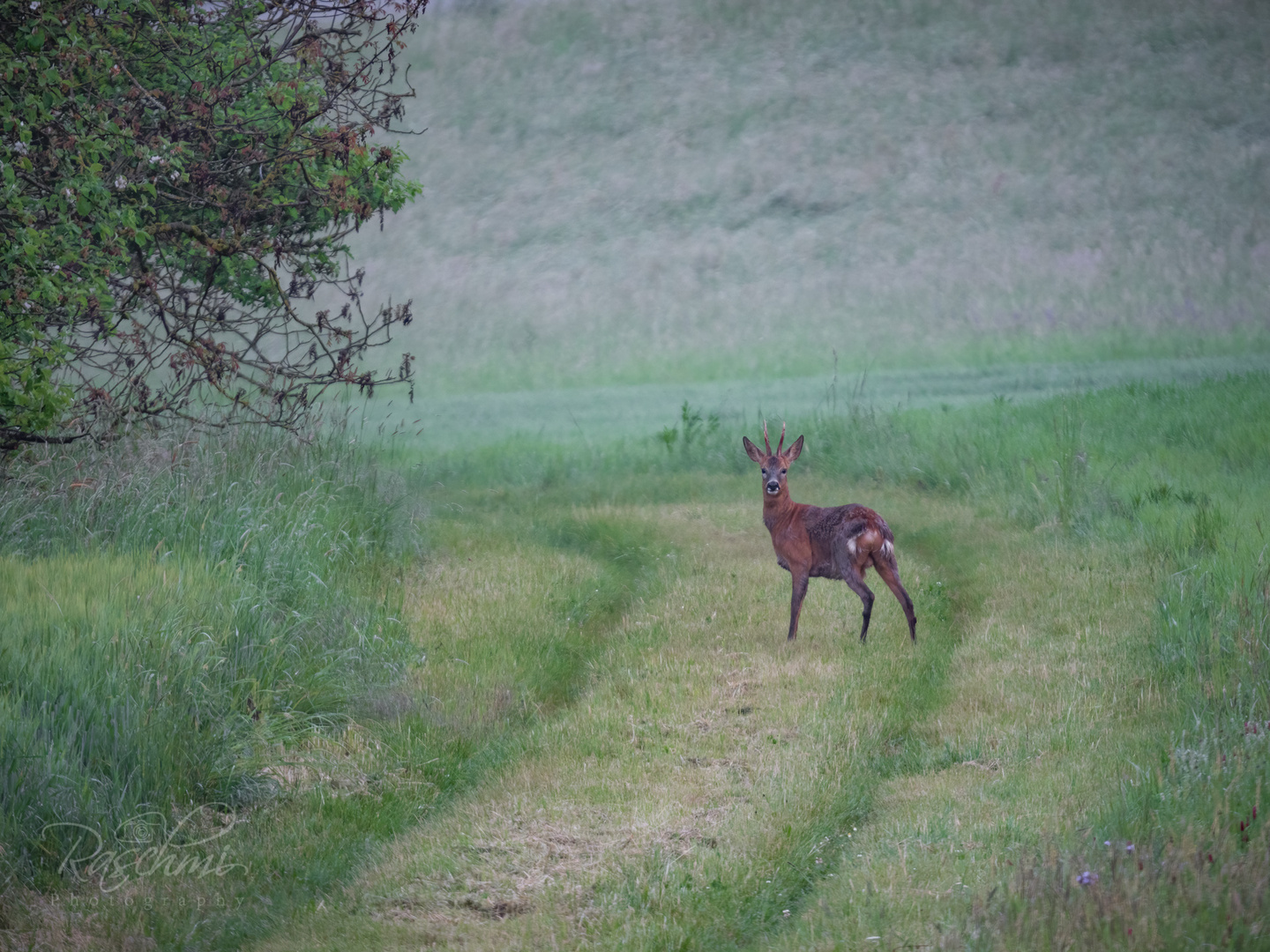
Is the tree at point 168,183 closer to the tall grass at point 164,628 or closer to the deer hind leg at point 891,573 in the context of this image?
the tall grass at point 164,628

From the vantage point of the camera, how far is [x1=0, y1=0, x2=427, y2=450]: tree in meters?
9.16

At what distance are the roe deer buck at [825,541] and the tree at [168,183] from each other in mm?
4280

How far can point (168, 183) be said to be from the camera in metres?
11.5

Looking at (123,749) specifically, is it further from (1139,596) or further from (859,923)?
(1139,596)

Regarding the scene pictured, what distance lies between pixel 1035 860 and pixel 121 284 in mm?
10202

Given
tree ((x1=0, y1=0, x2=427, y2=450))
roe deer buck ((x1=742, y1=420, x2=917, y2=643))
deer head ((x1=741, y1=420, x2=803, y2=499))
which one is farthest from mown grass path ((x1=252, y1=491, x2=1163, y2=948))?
tree ((x1=0, y1=0, x2=427, y2=450))

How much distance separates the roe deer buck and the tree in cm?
428

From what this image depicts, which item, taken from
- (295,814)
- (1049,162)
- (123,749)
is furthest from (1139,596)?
(1049,162)

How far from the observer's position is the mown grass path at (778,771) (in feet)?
18.5

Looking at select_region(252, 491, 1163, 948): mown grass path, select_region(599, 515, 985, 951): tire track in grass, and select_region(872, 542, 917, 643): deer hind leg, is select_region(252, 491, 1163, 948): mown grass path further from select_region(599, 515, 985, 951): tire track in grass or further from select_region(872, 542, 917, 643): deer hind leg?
select_region(872, 542, 917, 643): deer hind leg

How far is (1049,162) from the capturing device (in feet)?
109

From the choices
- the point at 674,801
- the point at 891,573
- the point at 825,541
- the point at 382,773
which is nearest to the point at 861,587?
the point at 891,573

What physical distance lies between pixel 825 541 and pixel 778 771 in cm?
345

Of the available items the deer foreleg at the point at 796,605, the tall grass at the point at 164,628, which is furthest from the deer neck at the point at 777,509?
the tall grass at the point at 164,628
